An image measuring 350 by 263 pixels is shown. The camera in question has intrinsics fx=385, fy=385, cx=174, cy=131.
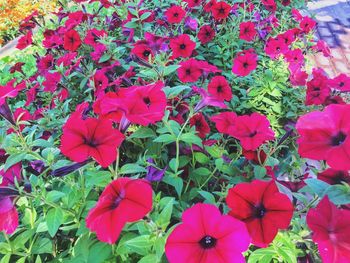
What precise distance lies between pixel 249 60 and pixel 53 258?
1391 mm

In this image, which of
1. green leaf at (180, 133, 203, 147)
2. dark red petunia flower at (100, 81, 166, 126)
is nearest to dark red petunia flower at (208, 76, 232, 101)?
green leaf at (180, 133, 203, 147)

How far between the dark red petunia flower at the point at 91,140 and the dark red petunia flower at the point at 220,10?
5.80ft

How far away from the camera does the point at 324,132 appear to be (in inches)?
33.7

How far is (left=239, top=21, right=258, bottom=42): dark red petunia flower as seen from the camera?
2439 millimetres

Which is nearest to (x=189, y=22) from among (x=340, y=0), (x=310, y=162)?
(x=310, y=162)

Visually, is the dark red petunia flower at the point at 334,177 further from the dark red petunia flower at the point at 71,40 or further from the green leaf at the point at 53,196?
the dark red petunia flower at the point at 71,40

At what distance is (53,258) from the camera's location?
1.22m

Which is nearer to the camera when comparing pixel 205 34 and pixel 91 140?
pixel 91 140

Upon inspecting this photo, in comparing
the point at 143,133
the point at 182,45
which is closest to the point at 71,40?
the point at 182,45

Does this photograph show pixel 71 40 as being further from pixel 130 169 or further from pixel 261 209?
pixel 261 209

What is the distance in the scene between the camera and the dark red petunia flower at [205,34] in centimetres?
247

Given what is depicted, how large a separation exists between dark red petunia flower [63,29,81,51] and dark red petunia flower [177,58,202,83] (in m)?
0.89

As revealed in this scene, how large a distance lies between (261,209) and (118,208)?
322 millimetres

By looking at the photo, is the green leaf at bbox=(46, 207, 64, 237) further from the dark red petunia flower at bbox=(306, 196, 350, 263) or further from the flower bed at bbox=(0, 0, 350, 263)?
the dark red petunia flower at bbox=(306, 196, 350, 263)
